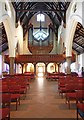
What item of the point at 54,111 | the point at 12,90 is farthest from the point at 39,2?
the point at 54,111

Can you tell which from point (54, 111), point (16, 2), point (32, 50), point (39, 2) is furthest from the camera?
point (32, 50)

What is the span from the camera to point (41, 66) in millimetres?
33656

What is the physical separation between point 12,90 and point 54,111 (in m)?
2.37

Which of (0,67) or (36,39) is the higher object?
(36,39)

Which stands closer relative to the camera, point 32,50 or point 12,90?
point 12,90

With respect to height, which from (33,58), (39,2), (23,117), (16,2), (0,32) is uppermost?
(39,2)

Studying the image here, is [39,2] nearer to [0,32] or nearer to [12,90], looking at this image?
[0,32]

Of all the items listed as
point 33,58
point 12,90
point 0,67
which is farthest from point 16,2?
point 12,90

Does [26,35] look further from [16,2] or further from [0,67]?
[16,2]

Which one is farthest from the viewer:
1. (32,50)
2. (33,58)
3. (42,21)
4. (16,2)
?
(42,21)

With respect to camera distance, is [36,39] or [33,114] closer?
[33,114]

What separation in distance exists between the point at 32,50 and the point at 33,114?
24.3 meters

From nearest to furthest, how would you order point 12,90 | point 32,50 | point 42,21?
point 12,90 < point 32,50 < point 42,21

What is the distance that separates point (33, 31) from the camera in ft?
102
